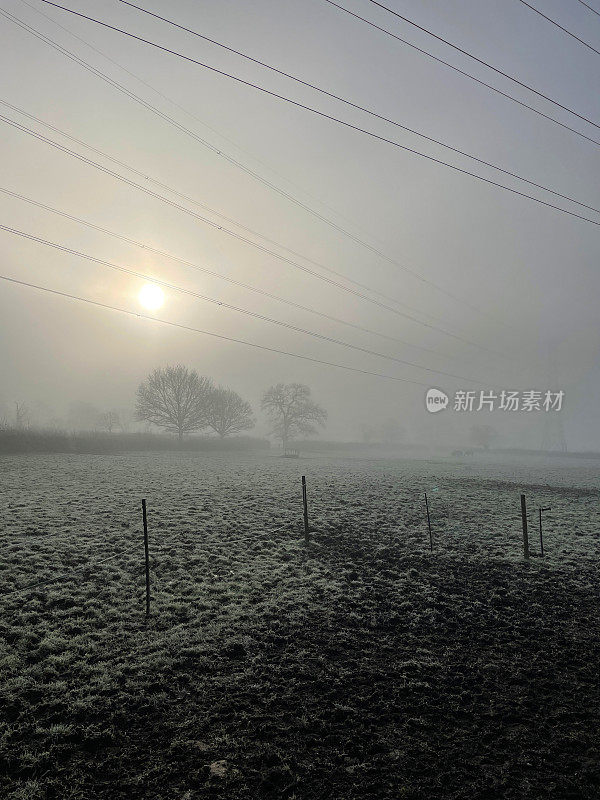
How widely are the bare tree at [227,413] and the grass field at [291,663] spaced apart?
71009 millimetres

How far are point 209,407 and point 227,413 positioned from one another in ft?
21.7

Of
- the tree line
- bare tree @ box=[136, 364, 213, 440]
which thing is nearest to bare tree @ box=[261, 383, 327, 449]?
the tree line

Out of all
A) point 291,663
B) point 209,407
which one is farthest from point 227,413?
point 291,663

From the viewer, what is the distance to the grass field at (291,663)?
6594mm

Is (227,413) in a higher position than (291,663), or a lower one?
higher

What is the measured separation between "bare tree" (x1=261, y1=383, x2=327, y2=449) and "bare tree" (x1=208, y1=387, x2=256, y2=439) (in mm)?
6513

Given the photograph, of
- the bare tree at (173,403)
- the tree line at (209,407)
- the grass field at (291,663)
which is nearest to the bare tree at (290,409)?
the tree line at (209,407)

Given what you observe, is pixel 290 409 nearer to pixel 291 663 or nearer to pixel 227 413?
pixel 227 413

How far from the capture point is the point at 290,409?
106m

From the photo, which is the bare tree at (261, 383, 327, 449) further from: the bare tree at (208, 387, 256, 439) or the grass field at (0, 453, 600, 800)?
the grass field at (0, 453, 600, 800)

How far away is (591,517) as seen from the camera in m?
25.9

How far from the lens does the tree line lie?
3339 inches

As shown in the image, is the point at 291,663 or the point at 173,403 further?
the point at 173,403

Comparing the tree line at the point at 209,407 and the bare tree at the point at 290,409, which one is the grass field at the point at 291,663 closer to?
the tree line at the point at 209,407
